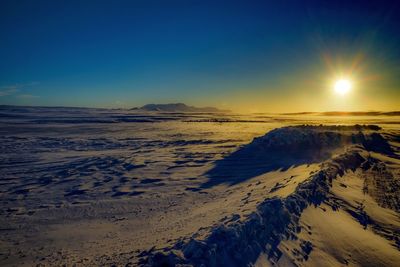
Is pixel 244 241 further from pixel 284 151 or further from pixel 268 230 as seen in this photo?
pixel 284 151

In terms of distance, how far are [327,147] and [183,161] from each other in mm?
7045

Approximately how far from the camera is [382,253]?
15.1ft

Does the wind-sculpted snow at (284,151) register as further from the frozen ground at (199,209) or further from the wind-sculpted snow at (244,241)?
the wind-sculpted snow at (244,241)

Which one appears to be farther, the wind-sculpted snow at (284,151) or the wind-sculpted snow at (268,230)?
the wind-sculpted snow at (284,151)

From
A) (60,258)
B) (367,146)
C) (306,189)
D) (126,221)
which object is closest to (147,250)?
(60,258)

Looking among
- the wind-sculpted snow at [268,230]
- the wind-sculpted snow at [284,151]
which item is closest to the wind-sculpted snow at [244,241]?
the wind-sculpted snow at [268,230]

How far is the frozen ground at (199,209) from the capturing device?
14.4 feet

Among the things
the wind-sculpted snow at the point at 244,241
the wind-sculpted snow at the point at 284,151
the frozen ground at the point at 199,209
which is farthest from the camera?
the wind-sculpted snow at the point at 284,151

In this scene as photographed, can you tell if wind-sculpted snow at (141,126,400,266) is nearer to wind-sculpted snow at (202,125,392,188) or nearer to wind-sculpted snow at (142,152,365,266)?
wind-sculpted snow at (142,152,365,266)

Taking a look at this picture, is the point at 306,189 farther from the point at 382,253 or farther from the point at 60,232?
the point at 60,232

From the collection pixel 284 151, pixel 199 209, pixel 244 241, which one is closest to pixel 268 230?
pixel 244 241

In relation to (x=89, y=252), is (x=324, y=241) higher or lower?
higher

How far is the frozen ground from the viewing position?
4.39 metres

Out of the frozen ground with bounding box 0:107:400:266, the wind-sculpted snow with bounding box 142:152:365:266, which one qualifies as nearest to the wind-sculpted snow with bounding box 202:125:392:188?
the frozen ground with bounding box 0:107:400:266
